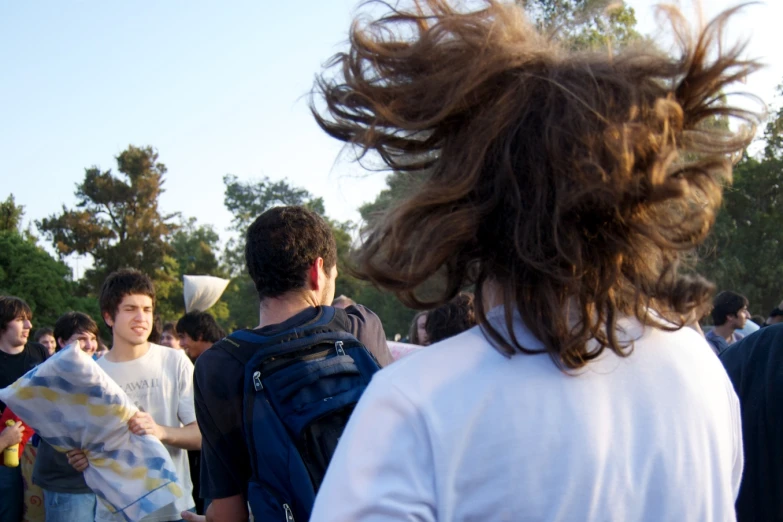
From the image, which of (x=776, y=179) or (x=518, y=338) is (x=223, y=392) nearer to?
(x=518, y=338)

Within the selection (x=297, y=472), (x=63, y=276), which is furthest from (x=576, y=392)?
(x=63, y=276)

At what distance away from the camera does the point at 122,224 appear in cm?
4988

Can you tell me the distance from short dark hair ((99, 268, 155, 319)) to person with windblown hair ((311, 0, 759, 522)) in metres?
3.40

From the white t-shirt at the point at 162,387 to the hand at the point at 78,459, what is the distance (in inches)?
20.4

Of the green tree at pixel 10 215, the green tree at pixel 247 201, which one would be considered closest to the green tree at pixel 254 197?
the green tree at pixel 247 201

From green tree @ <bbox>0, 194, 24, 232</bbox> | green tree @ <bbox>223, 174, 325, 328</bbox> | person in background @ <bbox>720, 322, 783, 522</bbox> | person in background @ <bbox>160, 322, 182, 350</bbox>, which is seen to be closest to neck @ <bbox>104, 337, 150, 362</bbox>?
person in background @ <bbox>720, 322, 783, 522</bbox>

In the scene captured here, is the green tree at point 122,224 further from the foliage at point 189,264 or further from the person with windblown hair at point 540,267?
the person with windblown hair at point 540,267

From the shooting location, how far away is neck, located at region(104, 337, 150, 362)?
171 inches

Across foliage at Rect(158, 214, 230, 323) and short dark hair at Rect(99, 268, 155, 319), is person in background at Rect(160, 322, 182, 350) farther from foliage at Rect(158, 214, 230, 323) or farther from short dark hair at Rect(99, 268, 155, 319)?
foliage at Rect(158, 214, 230, 323)

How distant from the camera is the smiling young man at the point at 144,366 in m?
4.21

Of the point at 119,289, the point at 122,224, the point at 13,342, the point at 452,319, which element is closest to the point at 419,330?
the point at 452,319

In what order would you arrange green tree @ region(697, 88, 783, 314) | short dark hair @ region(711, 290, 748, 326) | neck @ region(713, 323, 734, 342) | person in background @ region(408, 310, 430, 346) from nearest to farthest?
person in background @ region(408, 310, 430, 346), short dark hair @ region(711, 290, 748, 326), neck @ region(713, 323, 734, 342), green tree @ region(697, 88, 783, 314)

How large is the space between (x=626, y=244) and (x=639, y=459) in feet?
1.04

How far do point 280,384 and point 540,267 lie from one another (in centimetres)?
134
